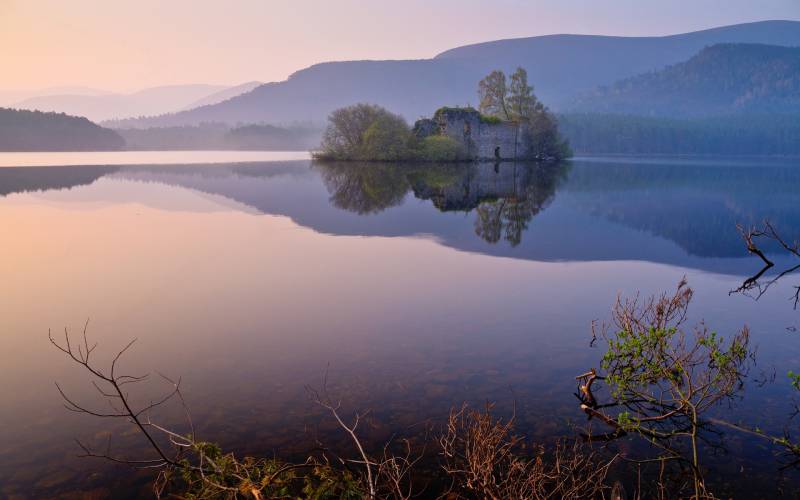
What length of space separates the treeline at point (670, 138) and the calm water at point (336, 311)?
15174 centimetres

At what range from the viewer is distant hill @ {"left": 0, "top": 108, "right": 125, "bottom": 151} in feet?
452

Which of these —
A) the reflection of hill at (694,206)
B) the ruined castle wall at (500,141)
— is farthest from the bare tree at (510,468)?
the ruined castle wall at (500,141)

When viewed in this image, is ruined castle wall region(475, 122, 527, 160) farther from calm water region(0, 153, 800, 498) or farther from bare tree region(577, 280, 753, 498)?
bare tree region(577, 280, 753, 498)

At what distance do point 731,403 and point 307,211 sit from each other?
24.6 metres

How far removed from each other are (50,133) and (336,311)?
17030cm

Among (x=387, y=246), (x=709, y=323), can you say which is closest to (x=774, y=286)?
(x=709, y=323)

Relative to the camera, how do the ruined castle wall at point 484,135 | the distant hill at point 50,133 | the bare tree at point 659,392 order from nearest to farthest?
the bare tree at point 659,392 → the ruined castle wall at point 484,135 → the distant hill at point 50,133

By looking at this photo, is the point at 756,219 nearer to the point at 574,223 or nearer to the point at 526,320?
the point at 574,223

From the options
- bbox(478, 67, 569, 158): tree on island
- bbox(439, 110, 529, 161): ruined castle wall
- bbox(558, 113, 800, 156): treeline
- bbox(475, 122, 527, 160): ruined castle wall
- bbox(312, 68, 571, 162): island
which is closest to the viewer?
bbox(312, 68, 571, 162): island

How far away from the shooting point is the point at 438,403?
8.11 metres

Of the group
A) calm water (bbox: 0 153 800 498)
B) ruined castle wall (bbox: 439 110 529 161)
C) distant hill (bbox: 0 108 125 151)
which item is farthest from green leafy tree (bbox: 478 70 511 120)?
distant hill (bbox: 0 108 125 151)

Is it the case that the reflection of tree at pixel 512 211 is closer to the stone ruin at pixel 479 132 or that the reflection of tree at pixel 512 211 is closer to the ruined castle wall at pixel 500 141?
the stone ruin at pixel 479 132

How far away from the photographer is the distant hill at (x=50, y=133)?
138 meters

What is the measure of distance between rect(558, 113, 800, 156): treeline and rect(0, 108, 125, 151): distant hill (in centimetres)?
14122
